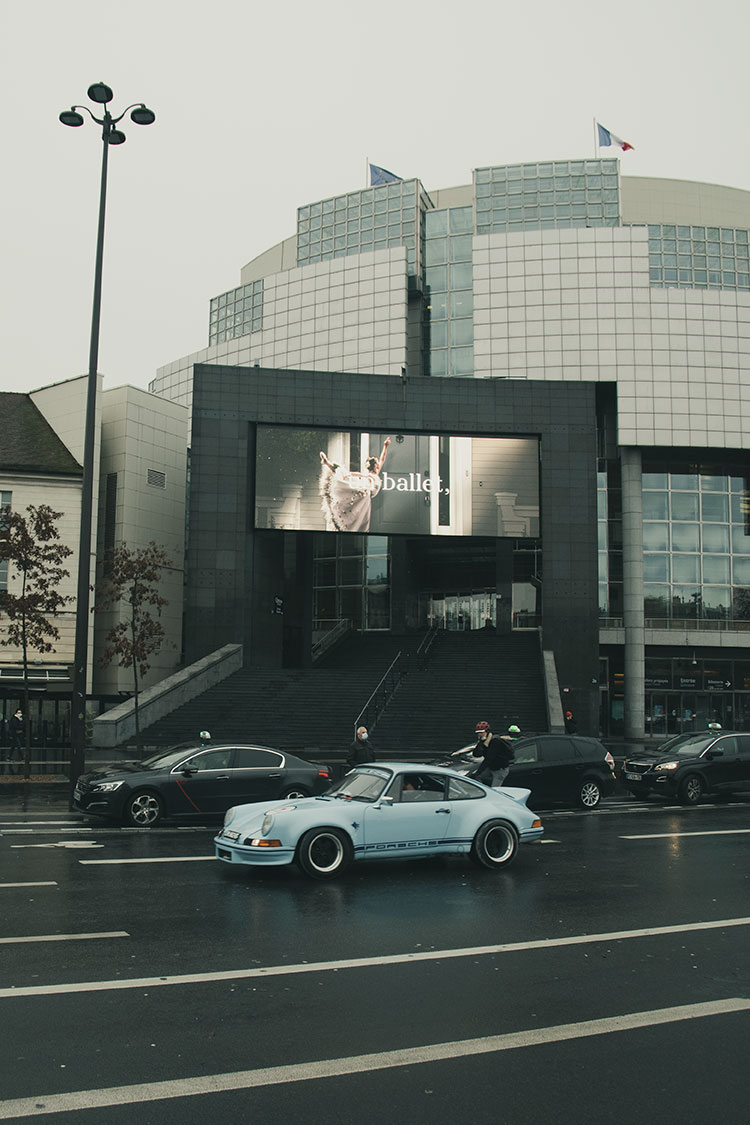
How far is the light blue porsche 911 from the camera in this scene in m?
10.9

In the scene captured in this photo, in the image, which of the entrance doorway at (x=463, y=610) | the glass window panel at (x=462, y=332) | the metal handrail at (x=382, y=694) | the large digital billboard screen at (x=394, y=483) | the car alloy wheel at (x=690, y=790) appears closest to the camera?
the car alloy wheel at (x=690, y=790)

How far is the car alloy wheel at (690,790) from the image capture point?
65.2 ft

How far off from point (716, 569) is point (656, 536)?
3.45m

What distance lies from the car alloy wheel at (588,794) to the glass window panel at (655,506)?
1267 inches

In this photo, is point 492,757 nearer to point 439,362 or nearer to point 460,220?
point 439,362

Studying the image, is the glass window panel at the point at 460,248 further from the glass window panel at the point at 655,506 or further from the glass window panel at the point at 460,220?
the glass window panel at the point at 655,506

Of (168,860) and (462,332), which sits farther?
(462,332)

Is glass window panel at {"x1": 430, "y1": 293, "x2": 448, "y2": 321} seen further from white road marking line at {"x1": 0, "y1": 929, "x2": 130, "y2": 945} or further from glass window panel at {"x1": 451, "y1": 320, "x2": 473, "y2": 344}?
white road marking line at {"x1": 0, "y1": 929, "x2": 130, "y2": 945}

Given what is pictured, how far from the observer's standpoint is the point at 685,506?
49500 millimetres

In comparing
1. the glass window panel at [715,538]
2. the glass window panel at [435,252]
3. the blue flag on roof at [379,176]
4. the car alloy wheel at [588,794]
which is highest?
the blue flag on roof at [379,176]

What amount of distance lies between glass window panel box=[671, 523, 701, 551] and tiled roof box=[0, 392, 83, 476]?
96.5ft

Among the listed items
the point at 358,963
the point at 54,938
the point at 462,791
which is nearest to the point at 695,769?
the point at 462,791

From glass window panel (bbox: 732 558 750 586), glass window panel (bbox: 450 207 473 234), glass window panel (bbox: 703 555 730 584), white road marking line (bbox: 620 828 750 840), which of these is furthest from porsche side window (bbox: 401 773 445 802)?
glass window panel (bbox: 450 207 473 234)

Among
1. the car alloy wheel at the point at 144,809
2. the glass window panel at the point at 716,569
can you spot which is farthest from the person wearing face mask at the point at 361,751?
the glass window panel at the point at 716,569
